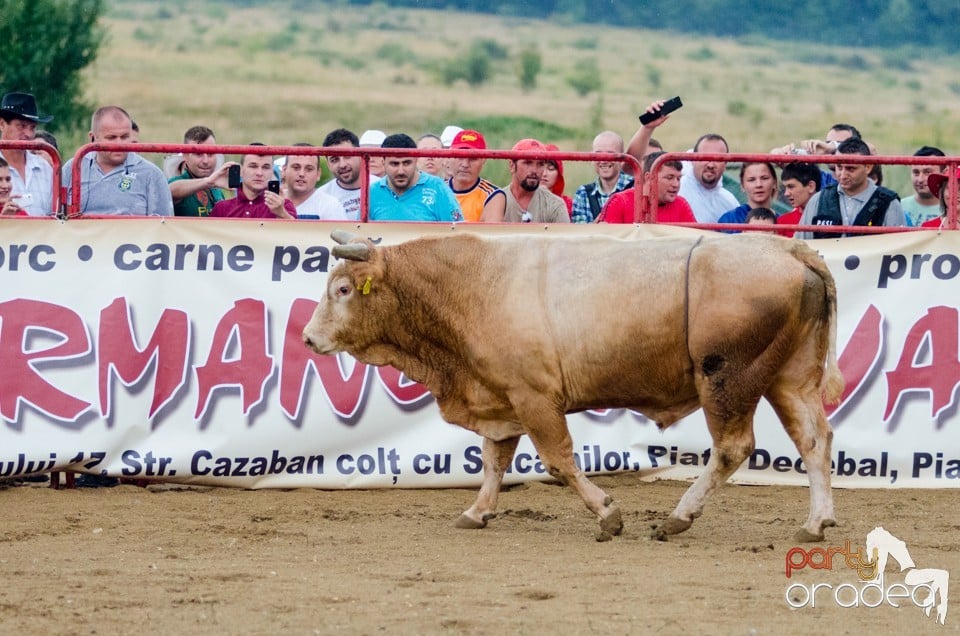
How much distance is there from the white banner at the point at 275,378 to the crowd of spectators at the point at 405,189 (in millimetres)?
404

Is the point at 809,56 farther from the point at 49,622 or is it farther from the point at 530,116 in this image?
the point at 49,622

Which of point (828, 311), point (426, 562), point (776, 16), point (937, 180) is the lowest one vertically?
point (426, 562)

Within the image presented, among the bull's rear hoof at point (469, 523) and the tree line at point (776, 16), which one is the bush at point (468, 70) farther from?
the bull's rear hoof at point (469, 523)

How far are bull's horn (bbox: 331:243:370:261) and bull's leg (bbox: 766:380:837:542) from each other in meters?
2.18

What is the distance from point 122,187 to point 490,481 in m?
3.09

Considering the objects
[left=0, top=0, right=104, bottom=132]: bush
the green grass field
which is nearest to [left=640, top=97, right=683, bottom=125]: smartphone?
the green grass field

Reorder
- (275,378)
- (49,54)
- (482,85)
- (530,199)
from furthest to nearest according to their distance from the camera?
1. (482,85)
2. (49,54)
3. (530,199)
4. (275,378)

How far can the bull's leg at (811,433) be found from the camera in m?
8.16

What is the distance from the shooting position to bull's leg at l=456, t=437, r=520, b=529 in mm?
8617

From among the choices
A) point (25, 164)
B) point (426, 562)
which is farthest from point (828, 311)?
point (25, 164)

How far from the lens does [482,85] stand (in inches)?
2466

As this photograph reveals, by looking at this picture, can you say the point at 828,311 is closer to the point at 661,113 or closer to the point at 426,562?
the point at 426,562

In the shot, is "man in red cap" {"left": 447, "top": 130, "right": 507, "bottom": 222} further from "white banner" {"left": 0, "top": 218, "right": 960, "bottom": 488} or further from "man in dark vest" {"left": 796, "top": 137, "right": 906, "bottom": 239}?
"man in dark vest" {"left": 796, "top": 137, "right": 906, "bottom": 239}

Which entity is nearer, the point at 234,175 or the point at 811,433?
the point at 811,433
